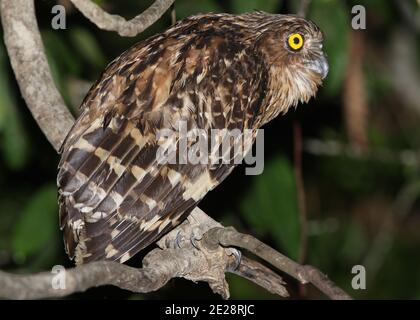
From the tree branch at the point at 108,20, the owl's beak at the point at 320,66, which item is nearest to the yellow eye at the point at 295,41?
the owl's beak at the point at 320,66

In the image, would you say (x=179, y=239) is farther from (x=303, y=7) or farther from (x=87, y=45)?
(x=87, y=45)

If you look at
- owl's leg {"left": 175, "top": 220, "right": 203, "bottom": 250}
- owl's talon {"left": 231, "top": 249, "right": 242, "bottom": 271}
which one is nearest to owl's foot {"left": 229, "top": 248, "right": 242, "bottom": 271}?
owl's talon {"left": 231, "top": 249, "right": 242, "bottom": 271}

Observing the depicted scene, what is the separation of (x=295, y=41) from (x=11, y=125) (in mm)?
1718

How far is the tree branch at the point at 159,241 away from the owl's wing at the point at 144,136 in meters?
0.17

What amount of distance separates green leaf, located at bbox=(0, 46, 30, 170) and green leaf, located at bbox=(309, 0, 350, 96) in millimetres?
1766

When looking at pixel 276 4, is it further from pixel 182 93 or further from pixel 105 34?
pixel 105 34

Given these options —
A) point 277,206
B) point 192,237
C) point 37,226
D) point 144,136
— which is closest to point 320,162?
point 277,206

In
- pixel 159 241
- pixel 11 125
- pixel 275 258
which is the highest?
pixel 11 125

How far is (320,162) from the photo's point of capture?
657 cm

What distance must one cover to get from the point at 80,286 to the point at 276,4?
255 cm

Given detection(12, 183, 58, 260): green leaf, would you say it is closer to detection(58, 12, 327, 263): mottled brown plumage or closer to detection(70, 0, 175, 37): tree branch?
detection(58, 12, 327, 263): mottled brown plumage

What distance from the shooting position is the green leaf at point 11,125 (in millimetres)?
4820
